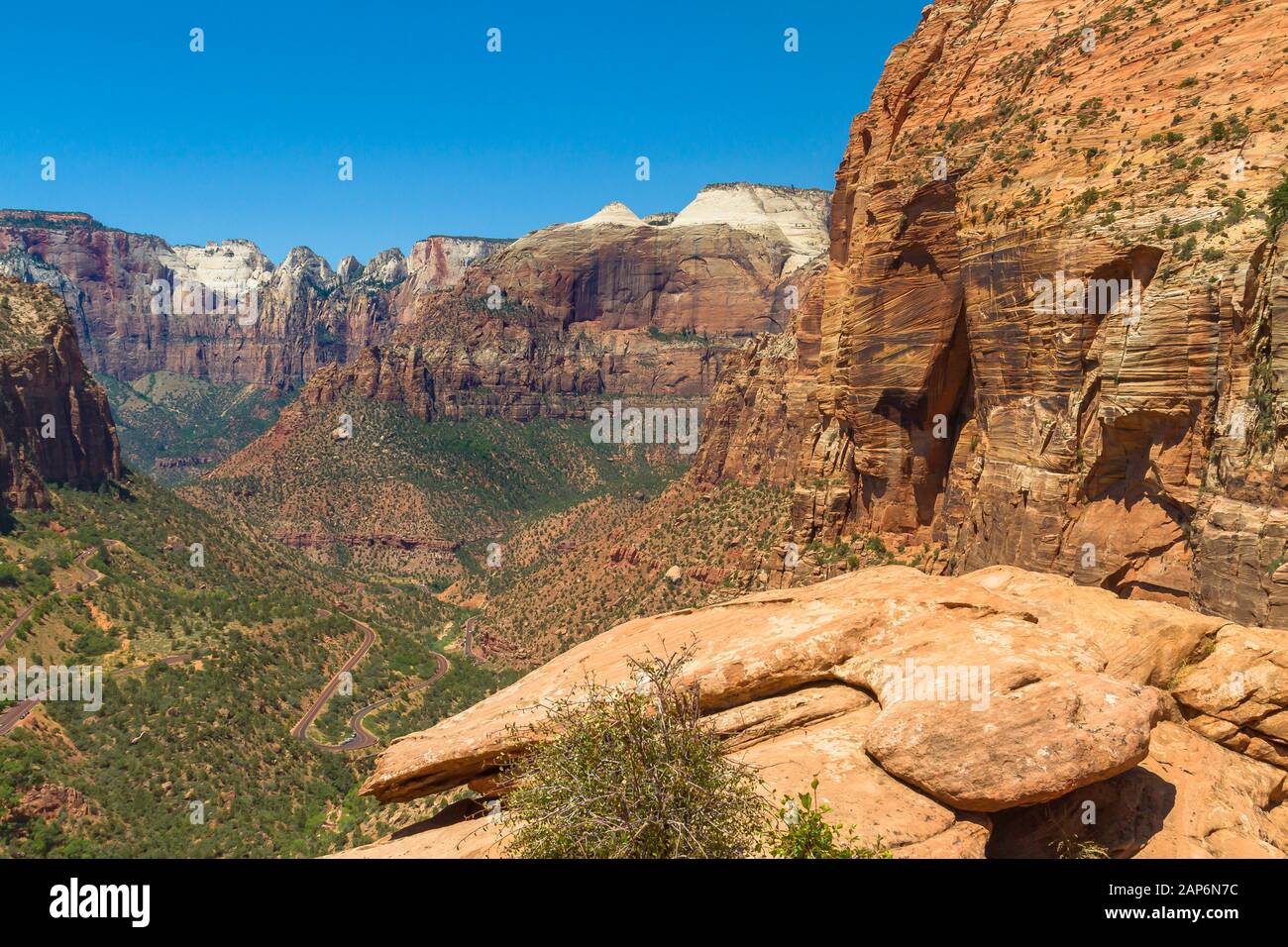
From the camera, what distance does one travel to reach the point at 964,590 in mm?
18750

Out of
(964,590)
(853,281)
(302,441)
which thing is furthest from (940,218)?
(302,441)

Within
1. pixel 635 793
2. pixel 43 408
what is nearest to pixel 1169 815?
pixel 635 793

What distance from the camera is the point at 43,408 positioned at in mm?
84125

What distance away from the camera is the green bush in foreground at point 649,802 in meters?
12.3

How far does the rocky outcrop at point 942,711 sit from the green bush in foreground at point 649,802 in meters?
1.35

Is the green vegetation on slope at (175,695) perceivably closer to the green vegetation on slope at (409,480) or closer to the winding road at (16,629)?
the winding road at (16,629)

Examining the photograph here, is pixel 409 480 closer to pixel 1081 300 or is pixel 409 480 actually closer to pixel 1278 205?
pixel 1081 300

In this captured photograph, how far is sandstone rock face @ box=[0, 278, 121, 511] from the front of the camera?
3046 inches

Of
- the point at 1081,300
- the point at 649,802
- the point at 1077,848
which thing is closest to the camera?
the point at 649,802

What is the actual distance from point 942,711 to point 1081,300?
20.8 meters

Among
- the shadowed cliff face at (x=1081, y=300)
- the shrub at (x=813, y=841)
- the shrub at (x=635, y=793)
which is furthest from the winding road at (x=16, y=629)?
the shrub at (x=813, y=841)
